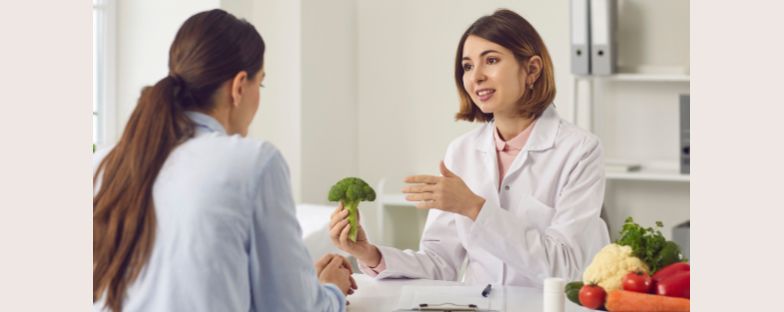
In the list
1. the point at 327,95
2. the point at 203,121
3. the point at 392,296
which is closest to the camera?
the point at 203,121

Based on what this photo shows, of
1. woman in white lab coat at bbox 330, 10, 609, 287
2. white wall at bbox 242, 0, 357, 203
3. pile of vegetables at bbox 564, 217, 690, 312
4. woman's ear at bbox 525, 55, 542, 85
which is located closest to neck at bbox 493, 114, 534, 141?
woman in white lab coat at bbox 330, 10, 609, 287

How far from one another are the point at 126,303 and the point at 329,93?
12.5 feet

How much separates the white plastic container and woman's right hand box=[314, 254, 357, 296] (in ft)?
1.64

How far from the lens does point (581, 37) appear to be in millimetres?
4625

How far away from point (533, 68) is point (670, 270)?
893 millimetres

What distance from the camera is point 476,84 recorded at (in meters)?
2.48

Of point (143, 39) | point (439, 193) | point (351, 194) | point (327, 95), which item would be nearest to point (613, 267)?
point (439, 193)

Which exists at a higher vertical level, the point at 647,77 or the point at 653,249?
the point at 647,77

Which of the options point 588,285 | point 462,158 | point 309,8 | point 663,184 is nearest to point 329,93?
point 309,8

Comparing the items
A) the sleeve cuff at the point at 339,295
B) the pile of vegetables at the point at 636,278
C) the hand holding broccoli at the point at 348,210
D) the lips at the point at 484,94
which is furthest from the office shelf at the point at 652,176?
the sleeve cuff at the point at 339,295

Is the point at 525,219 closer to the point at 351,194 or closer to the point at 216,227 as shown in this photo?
the point at 351,194

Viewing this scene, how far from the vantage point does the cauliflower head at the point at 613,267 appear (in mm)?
1768

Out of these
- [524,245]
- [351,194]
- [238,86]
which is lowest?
[524,245]

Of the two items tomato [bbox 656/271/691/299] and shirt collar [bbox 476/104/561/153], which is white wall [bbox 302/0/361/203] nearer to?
shirt collar [bbox 476/104/561/153]
